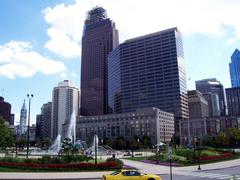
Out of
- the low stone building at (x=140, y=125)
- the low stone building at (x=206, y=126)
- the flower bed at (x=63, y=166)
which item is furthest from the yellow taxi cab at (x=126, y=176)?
the low stone building at (x=140, y=125)

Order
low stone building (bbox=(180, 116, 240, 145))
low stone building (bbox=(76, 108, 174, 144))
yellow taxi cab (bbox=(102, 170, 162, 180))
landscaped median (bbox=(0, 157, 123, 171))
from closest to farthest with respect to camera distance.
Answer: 1. yellow taxi cab (bbox=(102, 170, 162, 180))
2. landscaped median (bbox=(0, 157, 123, 171))
3. low stone building (bbox=(180, 116, 240, 145))
4. low stone building (bbox=(76, 108, 174, 144))

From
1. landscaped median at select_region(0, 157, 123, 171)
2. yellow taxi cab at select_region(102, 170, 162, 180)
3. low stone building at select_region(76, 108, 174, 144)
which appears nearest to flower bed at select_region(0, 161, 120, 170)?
landscaped median at select_region(0, 157, 123, 171)

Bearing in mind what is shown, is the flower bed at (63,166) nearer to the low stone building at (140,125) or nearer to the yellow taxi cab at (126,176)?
the yellow taxi cab at (126,176)

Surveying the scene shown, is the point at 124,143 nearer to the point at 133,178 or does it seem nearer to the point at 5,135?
the point at 5,135

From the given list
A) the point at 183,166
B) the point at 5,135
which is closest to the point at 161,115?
the point at 5,135

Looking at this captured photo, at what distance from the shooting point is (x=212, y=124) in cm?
16875

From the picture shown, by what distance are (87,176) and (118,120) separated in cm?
16500

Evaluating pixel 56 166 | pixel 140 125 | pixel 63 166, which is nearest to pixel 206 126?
pixel 140 125

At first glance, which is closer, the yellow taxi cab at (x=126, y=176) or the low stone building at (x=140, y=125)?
the yellow taxi cab at (x=126, y=176)

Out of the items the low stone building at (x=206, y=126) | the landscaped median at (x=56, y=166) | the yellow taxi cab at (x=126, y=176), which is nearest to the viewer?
the yellow taxi cab at (x=126, y=176)

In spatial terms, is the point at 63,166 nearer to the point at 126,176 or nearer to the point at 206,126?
the point at 126,176

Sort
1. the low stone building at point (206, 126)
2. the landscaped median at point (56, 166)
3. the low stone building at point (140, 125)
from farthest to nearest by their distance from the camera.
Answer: the low stone building at point (140, 125)
the low stone building at point (206, 126)
the landscaped median at point (56, 166)

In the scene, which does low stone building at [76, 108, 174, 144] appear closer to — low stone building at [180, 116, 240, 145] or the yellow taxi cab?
low stone building at [180, 116, 240, 145]

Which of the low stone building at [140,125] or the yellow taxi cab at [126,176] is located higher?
the low stone building at [140,125]
